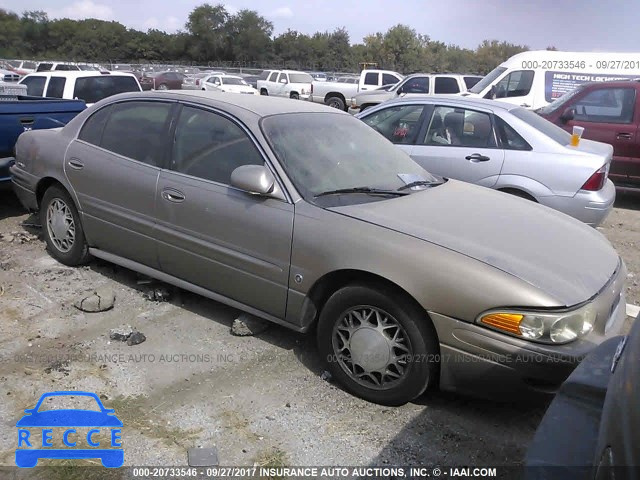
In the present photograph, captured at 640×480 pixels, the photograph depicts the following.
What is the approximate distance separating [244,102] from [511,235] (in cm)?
209

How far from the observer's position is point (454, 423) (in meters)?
3.06

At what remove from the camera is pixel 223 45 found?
8419 cm

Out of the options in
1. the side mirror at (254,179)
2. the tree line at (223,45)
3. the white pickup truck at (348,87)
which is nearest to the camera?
the side mirror at (254,179)

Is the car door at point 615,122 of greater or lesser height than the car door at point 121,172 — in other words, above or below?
above

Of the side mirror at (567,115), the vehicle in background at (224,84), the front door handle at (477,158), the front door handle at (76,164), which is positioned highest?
the vehicle in background at (224,84)

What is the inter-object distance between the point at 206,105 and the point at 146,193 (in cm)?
76

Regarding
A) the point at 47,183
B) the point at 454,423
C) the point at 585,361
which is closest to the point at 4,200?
the point at 47,183

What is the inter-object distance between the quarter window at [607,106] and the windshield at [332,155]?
17.4 ft

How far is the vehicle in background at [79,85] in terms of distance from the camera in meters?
10.1

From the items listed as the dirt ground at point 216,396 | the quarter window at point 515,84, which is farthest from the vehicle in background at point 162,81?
the dirt ground at point 216,396

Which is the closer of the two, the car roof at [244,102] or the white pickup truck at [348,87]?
the car roof at [244,102]

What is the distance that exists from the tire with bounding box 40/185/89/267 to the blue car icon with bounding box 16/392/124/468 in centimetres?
179

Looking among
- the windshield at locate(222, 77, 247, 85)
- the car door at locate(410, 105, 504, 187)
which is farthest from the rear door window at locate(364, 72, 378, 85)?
the car door at locate(410, 105, 504, 187)

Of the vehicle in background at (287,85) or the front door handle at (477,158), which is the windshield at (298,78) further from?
the front door handle at (477,158)
